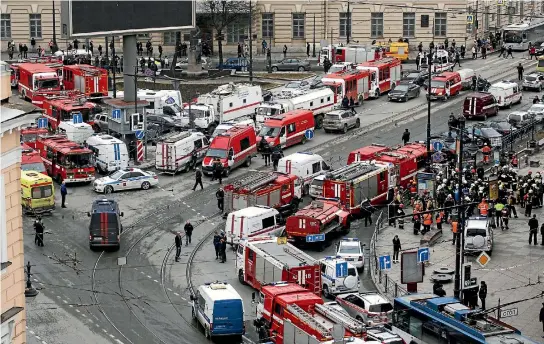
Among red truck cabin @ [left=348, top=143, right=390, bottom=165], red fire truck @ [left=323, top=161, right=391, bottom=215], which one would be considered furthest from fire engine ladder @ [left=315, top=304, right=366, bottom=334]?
red truck cabin @ [left=348, top=143, right=390, bottom=165]

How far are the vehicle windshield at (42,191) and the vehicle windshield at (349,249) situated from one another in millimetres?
16563

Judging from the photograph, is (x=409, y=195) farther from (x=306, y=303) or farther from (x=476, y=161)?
(x=306, y=303)

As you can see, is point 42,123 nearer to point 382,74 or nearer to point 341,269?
point 382,74

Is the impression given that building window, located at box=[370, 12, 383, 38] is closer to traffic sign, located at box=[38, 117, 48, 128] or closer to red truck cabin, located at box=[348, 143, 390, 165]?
traffic sign, located at box=[38, 117, 48, 128]

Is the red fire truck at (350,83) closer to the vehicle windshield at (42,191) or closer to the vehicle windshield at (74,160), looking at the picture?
the vehicle windshield at (74,160)

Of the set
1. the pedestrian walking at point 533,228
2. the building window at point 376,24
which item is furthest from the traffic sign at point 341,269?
the building window at point 376,24

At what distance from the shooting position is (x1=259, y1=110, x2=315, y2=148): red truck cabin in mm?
75438

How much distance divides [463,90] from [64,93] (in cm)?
2826

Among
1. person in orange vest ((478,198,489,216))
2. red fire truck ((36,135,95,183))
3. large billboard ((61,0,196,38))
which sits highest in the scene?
large billboard ((61,0,196,38))

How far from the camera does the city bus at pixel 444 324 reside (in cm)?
4062

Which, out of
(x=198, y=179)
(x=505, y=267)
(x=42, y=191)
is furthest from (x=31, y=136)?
(x=505, y=267)

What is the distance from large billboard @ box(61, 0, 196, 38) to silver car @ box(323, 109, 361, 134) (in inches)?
456

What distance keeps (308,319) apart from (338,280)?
800 centimetres

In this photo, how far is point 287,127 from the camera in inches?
2997
